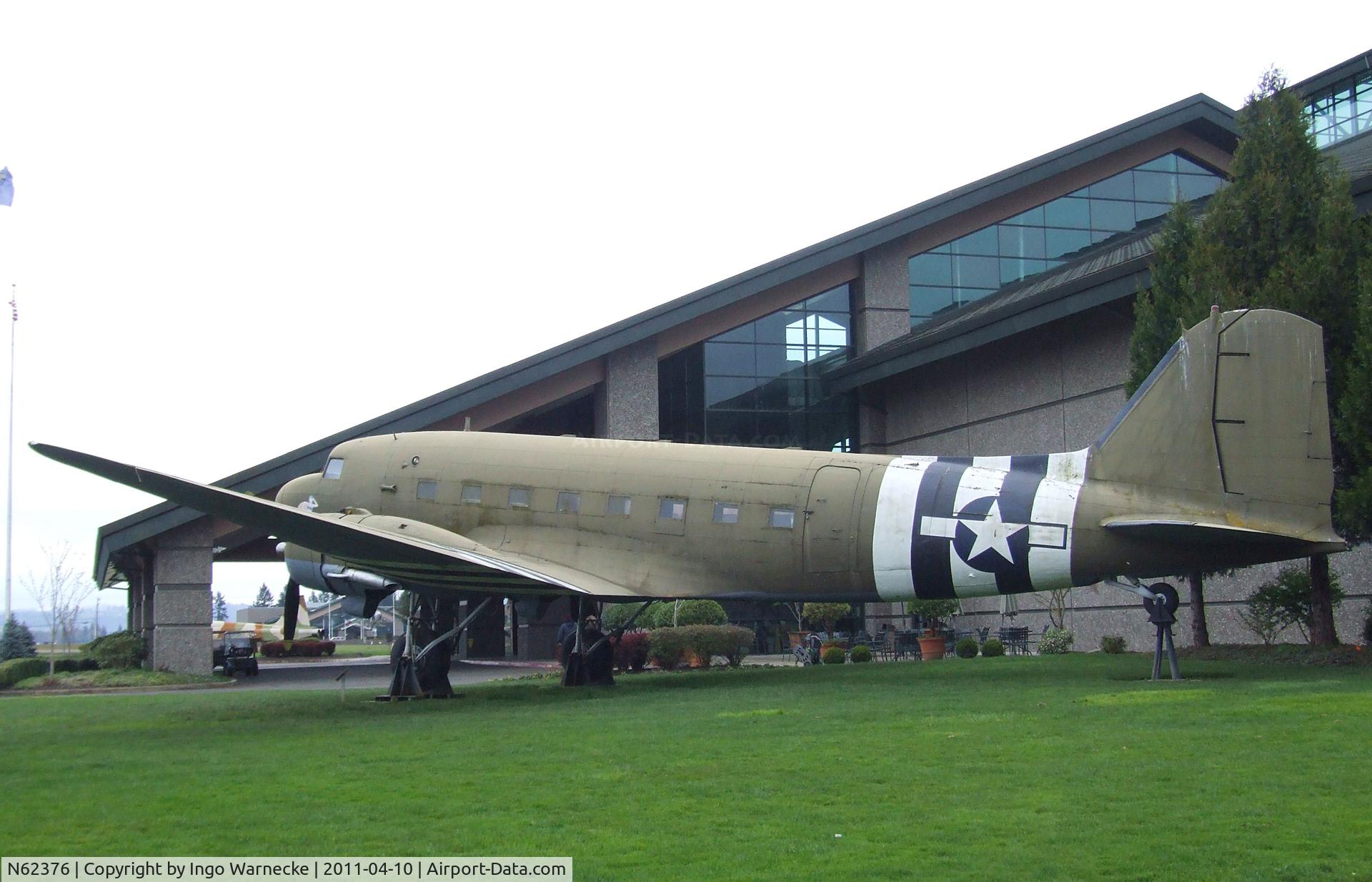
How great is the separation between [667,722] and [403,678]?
23.8 ft

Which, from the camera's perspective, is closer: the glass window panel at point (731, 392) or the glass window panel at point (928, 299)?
the glass window panel at point (731, 392)

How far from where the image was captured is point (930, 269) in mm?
42969

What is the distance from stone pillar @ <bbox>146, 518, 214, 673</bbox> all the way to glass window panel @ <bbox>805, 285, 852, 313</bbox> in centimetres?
2178

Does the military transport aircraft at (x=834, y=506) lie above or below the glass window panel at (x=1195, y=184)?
below

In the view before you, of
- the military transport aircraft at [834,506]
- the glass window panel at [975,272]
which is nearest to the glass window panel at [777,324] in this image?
the glass window panel at [975,272]

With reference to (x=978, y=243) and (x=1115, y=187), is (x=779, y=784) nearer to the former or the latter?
(x=978, y=243)

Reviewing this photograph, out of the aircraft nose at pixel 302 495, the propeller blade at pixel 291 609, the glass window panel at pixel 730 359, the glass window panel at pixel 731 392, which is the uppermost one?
the glass window panel at pixel 730 359

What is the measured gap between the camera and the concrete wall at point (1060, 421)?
2925 cm

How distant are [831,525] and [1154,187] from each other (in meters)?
29.5

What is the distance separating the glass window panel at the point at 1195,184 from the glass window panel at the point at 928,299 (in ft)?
32.9

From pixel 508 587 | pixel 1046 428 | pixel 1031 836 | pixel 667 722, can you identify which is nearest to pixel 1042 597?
pixel 1046 428

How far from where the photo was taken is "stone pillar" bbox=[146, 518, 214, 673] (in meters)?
33.9

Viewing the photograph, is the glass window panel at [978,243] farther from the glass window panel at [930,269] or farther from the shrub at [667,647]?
the shrub at [667,647]

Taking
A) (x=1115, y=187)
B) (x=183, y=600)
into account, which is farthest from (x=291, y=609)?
(x=1115, y=187)
